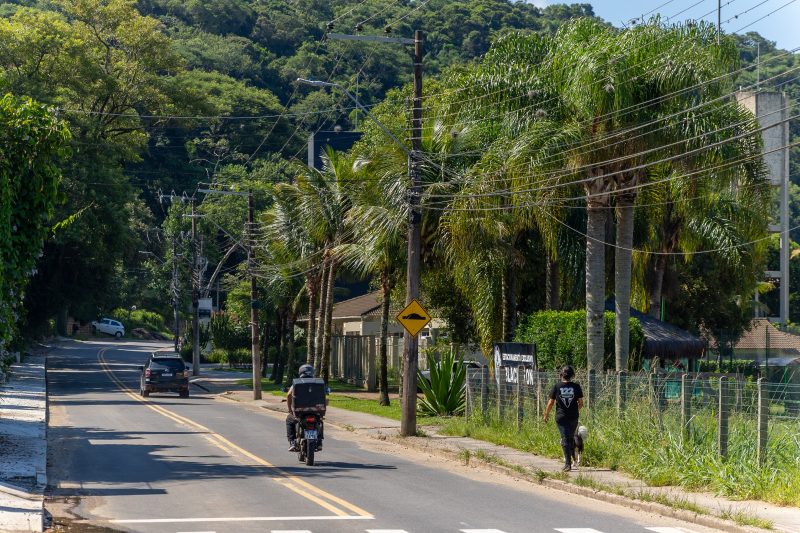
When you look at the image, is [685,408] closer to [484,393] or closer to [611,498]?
[611,498]

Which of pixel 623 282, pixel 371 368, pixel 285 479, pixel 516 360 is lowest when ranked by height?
pixel 285 479

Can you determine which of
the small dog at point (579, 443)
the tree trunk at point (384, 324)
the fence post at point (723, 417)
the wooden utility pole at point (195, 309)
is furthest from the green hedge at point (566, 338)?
the wooden utility pole at point (195, 309)

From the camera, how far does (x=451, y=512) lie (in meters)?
14.4

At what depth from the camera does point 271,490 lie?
53.6 feet

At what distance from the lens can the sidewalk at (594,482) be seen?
45.3 feet

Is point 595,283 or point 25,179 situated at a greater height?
point 25,179

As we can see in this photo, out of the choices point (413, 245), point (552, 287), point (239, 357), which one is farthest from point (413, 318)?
point (239, 357)

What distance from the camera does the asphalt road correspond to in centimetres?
1339

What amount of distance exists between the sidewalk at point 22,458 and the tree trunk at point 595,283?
12222 millimetres

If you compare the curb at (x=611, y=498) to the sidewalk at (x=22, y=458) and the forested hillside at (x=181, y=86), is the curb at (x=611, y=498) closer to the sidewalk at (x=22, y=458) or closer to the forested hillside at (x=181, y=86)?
the sidewalk at (x=22, y=458)

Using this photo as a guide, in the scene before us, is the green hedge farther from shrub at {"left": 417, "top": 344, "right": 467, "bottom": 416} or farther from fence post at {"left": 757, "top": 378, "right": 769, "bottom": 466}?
fence post at {"left": 757, "top": 378, "right": 769, "bottom": 466}

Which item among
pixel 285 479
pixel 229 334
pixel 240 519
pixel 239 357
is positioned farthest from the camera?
pixel 229 334

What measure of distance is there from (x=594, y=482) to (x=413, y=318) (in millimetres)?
9475

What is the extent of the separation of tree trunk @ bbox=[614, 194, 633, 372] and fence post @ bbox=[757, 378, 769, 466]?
9.95 meters
